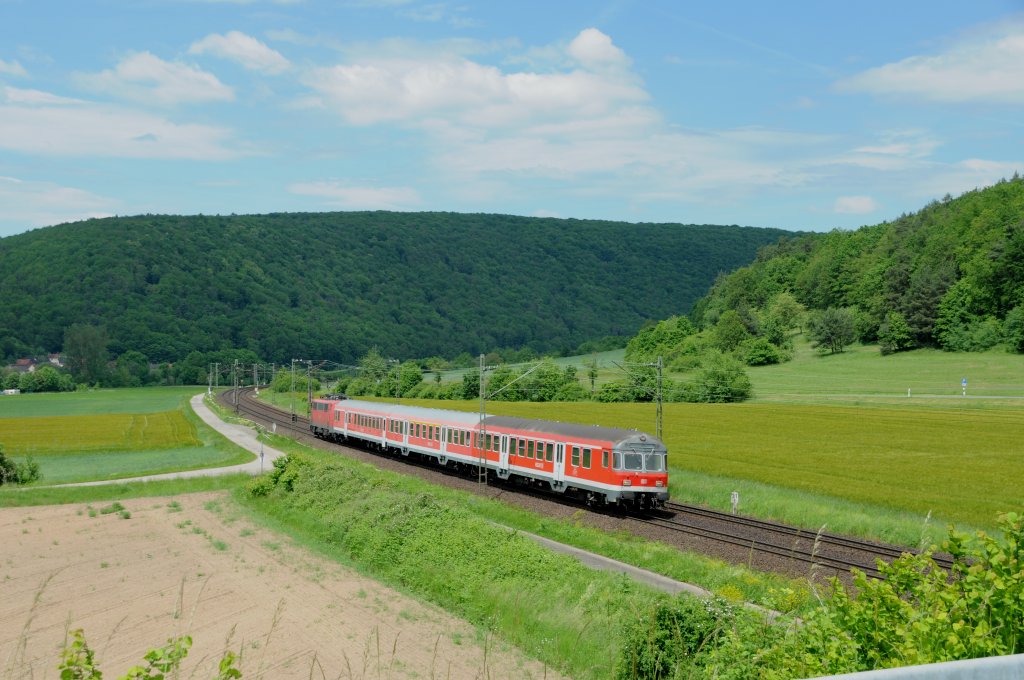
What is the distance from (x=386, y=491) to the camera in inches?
1344

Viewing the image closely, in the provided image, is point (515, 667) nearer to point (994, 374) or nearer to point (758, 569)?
point (758, 569)

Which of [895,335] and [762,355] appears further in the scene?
[762,355]

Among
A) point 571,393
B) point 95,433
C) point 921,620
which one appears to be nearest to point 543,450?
point 921,620

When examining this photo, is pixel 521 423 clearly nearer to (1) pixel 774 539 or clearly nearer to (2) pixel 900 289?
(1) pixel 774 539

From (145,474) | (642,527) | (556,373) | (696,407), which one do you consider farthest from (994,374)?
(145,474)

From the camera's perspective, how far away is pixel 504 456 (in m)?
42.9

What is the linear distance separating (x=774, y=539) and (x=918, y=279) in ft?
329

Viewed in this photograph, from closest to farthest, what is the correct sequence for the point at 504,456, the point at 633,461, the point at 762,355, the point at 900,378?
the point at 633,461 → the point at 504,456 → the point at 900,378 → the point at 762,355

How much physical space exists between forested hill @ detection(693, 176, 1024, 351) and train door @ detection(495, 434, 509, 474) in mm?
80052

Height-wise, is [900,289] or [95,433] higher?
[900,289]

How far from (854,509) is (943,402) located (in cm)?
5013

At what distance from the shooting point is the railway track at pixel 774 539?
26250mm

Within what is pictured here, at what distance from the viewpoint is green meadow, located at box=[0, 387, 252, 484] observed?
188 ft

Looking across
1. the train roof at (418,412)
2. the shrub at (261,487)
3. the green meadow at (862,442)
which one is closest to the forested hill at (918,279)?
the green meadow at (862,442)
